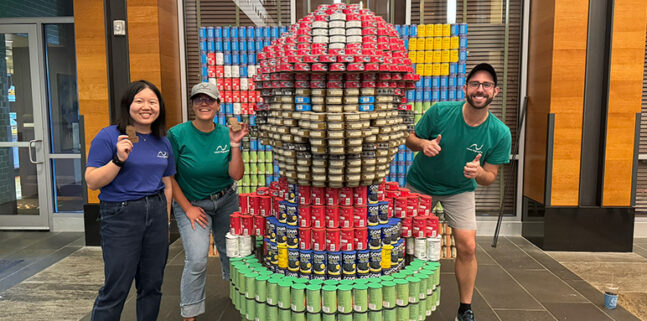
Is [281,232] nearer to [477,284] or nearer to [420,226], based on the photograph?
[420,226]

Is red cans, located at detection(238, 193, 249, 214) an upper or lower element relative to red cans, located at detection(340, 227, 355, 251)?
upper

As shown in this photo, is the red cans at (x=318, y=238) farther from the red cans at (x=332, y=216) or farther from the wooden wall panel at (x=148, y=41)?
the wooden wall panel at (x=148, y=41)

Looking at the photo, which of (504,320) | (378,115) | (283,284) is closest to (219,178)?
(283,284)

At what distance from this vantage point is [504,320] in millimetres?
3844

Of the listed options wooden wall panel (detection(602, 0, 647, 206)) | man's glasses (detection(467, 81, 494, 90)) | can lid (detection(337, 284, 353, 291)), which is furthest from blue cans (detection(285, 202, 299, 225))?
wooden wall panel (detection(602, 0, 647, 206))

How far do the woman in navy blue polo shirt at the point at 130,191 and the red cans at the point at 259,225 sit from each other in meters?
0.63

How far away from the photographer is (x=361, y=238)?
9.60 feet

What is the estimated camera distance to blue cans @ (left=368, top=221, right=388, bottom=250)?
9.70 feet

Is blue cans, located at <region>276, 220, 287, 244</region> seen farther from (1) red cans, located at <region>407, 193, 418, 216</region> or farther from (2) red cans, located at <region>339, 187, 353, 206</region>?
(1) red cans, located at <region>407, 193, 418, 216</region>

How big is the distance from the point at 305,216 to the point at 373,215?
47 centimetres

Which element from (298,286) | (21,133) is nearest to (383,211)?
(298,286)

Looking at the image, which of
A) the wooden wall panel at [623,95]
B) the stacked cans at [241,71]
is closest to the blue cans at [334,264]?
the stacked cans at [241,71]

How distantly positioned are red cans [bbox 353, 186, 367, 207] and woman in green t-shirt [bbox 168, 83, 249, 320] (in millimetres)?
968

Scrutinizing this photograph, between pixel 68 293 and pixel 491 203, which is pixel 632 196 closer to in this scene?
pixel 491 203
